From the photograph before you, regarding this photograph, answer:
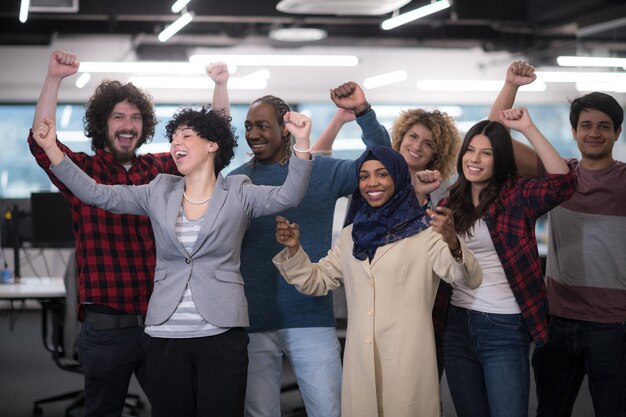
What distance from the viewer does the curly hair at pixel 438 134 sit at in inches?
150

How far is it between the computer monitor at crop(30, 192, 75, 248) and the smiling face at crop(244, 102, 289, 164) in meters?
3.03

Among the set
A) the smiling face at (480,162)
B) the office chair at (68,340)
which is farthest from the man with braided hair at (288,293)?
the office chair at (68,340)

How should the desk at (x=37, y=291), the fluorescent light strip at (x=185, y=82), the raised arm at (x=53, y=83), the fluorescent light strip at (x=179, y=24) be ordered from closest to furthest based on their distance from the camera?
1. the raised arm at (x=53, y=83)
2. the desk at (x=37, y=291)
3. the fluorescent light strip at (x=179, y=24)
4. the fluorescent light strip at (x=185, y=82)

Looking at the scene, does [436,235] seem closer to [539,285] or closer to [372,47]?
[539,285]

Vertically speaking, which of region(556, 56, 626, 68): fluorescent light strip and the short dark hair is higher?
region(556, 56, 626, 68): fluorescent light strip

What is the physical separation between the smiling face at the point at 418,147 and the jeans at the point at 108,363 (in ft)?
4.53

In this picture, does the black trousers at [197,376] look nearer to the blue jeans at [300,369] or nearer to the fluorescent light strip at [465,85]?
the blue jeans at [300,369]

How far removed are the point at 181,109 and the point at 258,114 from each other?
0.35 meters

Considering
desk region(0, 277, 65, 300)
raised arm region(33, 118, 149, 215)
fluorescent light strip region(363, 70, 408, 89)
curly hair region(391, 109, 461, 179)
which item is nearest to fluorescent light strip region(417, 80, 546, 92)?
fluorescent light strip region(363, 70, 408, 89)

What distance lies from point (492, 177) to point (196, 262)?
109 cm

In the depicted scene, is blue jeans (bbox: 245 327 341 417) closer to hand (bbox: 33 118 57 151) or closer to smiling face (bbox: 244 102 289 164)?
smiling face (bbox: 244 102 289 164)

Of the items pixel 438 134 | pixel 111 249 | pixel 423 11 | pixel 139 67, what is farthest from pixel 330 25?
pixel 111 249

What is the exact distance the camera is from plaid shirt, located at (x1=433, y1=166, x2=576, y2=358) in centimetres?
288

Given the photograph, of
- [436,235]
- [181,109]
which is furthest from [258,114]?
[436,235]
